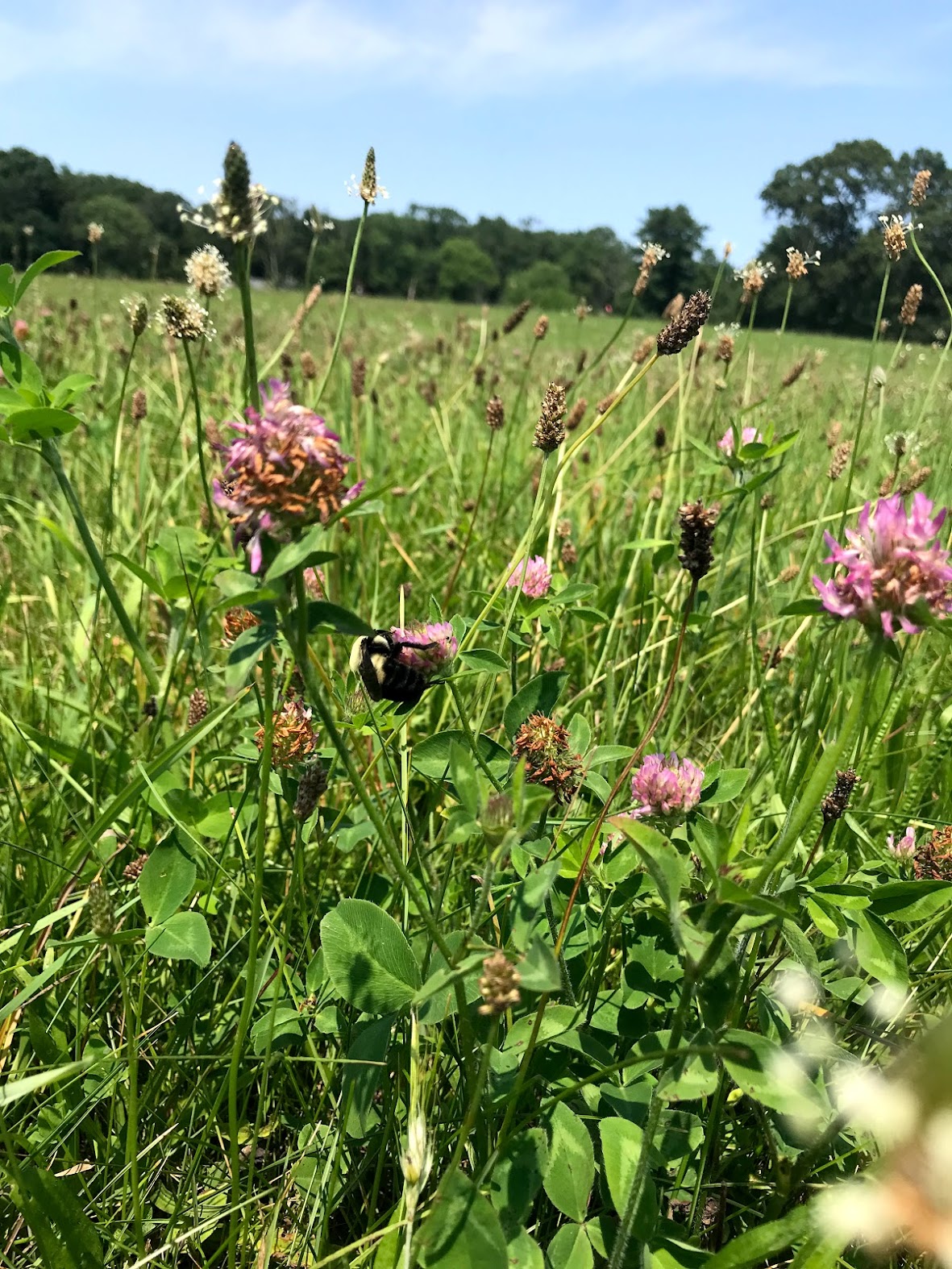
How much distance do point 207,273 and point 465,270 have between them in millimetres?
55264

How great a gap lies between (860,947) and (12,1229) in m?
0.93

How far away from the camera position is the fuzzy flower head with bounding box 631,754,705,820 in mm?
1014

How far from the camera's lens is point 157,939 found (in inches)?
40.7

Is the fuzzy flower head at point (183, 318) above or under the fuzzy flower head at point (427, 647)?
above

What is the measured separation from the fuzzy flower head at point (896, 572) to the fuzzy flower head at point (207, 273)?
3.97 feet

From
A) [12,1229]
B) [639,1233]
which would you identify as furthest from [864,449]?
[12,1229]

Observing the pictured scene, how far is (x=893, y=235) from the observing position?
1691 mm

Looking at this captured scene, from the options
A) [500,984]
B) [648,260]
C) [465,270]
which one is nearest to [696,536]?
[500,984]

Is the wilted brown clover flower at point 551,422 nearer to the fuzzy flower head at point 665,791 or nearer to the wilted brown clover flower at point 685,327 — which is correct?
the wilted brown clover flower at point 685,327

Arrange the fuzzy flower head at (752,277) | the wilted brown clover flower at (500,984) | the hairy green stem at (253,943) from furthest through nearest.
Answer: the fuzzy flower head at (752,277) < the hairy green stem at (253,943) < the wilted brown clover flower at (500,984)

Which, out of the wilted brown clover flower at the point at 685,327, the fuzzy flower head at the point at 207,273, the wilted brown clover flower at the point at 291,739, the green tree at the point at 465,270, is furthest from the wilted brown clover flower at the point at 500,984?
the green tree at the point at 465,270

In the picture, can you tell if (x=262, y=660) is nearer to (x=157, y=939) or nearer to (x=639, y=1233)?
(x=157, y=939)

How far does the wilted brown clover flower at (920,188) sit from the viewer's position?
194cm

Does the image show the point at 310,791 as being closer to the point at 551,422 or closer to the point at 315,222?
the point at 551,422
